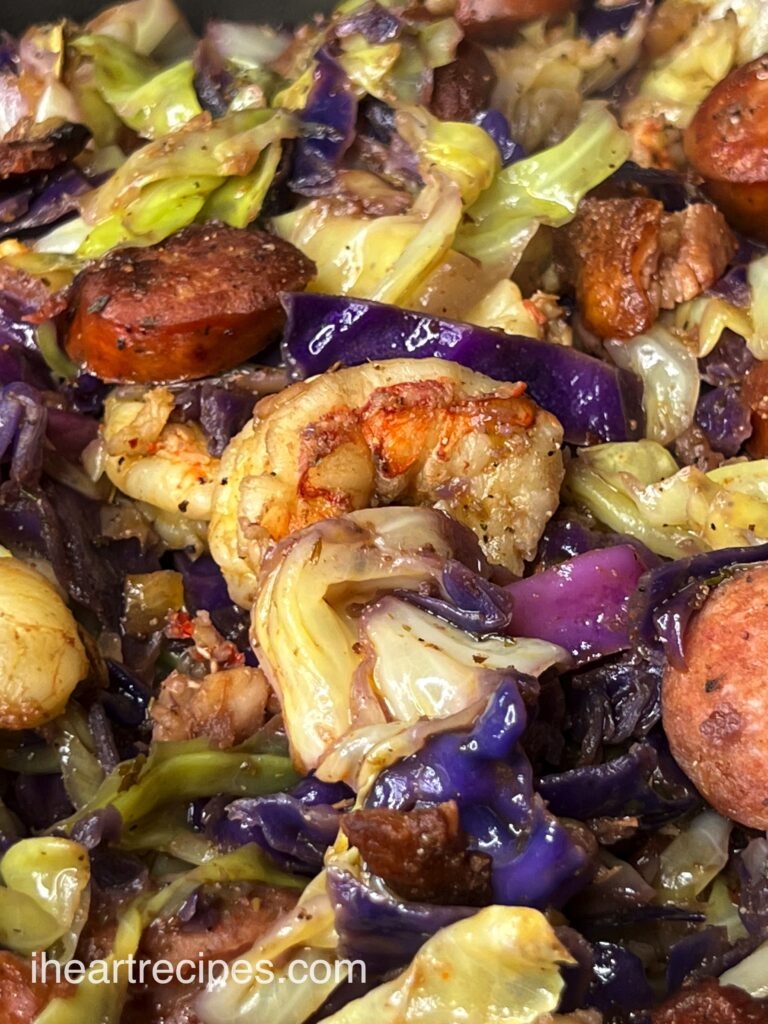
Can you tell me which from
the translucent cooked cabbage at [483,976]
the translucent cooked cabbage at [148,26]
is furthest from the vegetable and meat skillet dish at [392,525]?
the translucent cooked cabbage at [148,26]

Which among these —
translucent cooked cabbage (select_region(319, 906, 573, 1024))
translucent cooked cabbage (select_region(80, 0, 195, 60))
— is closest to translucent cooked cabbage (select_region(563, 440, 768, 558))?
translucent cooked cabbage (select_region(319, 906, 573, 1024))

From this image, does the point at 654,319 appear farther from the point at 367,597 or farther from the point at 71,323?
the point at 71,323

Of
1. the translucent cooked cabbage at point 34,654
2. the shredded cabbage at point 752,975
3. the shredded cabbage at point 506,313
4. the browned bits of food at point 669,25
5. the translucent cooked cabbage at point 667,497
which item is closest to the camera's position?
the shredded cabbage at point 752,975

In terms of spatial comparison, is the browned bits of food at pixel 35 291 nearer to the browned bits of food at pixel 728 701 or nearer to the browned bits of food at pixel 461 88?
the browned bits of food at pixel 461 88

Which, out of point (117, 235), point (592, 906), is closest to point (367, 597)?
point (592, 906)

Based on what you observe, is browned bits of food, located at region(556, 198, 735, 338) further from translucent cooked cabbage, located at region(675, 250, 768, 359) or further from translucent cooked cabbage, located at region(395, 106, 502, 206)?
translucent cooked cabbage, located at region(395, 106, 502, 206)

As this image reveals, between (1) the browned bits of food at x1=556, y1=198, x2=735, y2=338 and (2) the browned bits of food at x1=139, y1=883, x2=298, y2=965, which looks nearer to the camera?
(2) the browned bits of food at x1=139, y1=883, x2=298, y2=965

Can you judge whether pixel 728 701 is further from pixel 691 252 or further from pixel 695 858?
pixel 691 252
